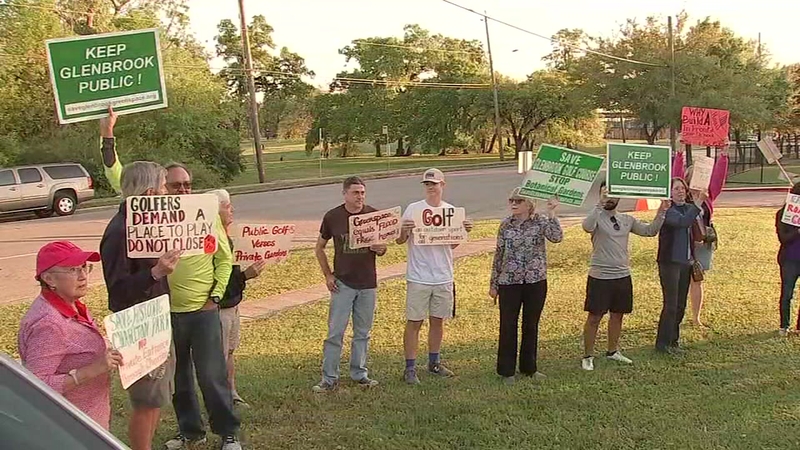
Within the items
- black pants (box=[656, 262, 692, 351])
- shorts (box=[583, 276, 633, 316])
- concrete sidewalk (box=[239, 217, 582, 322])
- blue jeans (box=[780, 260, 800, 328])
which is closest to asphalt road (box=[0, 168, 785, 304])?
concrete sidewalk (box=[239, 217, 582, 322])

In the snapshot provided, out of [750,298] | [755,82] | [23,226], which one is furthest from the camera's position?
[755,82]

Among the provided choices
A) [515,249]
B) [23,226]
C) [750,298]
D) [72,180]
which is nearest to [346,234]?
[515,249]

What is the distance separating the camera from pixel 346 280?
609 cm

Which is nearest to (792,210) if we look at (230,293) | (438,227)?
(438,227)

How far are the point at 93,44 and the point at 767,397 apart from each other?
5.59m

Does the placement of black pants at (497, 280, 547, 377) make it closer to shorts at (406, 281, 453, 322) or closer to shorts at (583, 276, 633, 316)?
shorts at (406, 281, 453, 322)

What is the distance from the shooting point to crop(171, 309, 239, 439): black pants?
4.62 m

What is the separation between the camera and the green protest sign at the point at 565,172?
635cm

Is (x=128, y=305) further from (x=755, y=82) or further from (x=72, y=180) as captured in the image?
(x=755, y=82)

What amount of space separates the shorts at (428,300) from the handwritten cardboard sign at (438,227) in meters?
0.37

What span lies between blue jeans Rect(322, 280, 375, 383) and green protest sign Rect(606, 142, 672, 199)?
254 centimetres

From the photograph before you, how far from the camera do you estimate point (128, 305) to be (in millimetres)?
3938

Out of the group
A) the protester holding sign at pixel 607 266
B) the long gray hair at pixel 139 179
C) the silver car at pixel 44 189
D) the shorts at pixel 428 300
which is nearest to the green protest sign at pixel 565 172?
the protester holding sign at pixel 607 266

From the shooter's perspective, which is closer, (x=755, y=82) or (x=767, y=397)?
(x=767, y=397)
